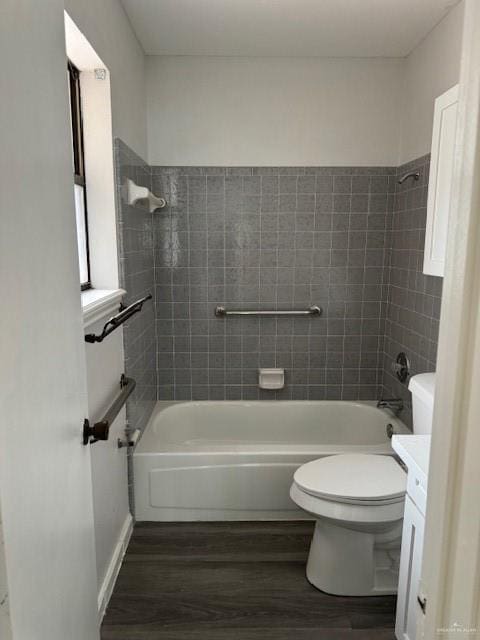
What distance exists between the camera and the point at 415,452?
58.8 inches

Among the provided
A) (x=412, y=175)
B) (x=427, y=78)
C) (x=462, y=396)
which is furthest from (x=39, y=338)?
(x=427, y=78)

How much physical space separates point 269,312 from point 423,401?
1367 mm

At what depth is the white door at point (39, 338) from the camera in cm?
66

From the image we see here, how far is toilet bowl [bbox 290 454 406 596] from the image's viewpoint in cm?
180

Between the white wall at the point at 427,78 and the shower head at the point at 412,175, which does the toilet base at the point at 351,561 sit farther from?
the white wall at the point at 427,78

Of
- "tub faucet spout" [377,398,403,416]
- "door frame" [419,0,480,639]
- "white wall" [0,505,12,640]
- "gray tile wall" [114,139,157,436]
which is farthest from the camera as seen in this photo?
"tub faucet spout" [377,398,403,416]

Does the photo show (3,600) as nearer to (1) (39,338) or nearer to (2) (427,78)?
(1) (39,338)

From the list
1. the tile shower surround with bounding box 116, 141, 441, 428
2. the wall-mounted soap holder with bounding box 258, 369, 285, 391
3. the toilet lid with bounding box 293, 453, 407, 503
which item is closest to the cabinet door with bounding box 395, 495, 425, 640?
the toilet lid with bounding box 293, 453, 407, 503

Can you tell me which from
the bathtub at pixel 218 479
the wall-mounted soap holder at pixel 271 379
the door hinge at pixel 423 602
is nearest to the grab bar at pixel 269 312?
the wall-mounted soap holder at pixel 271 379

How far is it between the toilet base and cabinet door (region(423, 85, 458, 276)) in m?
1.13

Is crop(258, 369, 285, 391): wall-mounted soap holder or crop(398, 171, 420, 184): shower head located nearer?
crop(398, 171, 420, 184): shower head

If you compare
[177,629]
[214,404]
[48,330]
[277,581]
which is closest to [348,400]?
[214,404]

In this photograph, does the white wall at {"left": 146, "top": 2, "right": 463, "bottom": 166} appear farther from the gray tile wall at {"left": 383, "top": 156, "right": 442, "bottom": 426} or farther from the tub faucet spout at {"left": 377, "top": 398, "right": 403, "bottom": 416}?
the tub faucet spout at {"left": 377, "top": 398, "right": 403, "bottom": 416}

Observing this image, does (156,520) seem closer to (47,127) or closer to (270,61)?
(47,127)
